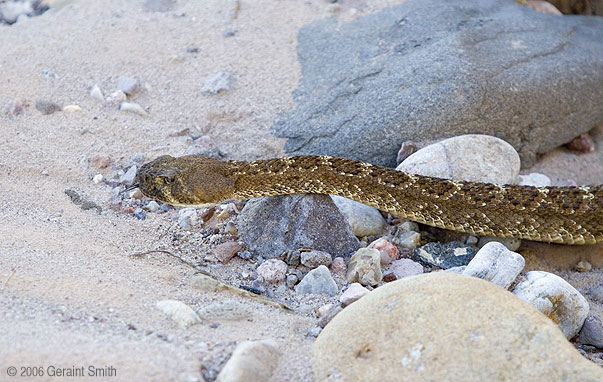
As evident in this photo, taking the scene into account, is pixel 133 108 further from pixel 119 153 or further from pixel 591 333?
pixel 591 333

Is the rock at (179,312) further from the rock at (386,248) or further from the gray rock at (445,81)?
the gray rock at (445,81)

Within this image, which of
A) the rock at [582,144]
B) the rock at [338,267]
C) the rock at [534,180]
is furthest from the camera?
the rock at [582,144]

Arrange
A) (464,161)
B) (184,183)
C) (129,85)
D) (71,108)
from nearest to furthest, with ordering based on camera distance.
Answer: (184,183), (464,161), (71,108), (129,85)

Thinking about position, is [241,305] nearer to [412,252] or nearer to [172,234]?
[172,234]

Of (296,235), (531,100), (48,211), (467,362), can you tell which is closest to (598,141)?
(531,100)

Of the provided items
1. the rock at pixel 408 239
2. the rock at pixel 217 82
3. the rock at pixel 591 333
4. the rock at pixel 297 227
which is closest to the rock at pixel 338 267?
the rock at pixel 297 227

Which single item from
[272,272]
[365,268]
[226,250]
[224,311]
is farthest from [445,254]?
[224,311]

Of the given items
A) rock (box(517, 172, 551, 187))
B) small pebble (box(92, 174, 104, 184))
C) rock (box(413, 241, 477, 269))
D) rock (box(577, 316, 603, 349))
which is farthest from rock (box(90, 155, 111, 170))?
rock (box(577, 316, 603, 349))

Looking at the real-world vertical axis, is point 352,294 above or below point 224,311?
below
